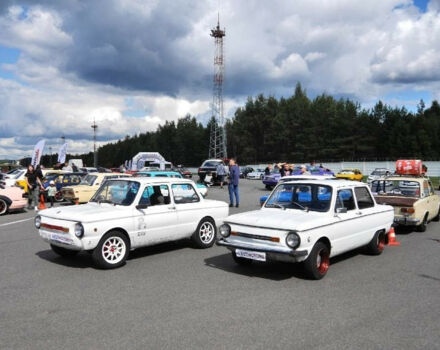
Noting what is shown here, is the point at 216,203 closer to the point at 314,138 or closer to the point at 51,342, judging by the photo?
the point at 51,342

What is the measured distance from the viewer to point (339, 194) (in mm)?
7379

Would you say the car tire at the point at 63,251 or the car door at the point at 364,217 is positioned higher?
the car door at the point at 364,217

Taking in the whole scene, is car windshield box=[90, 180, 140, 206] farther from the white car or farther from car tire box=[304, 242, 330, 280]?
the white car

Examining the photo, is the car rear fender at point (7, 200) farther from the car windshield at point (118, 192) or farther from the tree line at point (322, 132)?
the tree line at point (322, 132)

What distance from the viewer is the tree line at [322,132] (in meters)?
62.8

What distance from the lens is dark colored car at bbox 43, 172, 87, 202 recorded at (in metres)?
19.5

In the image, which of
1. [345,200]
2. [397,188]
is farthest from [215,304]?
[397,188]

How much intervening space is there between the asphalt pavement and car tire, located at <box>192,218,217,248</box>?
60 cm

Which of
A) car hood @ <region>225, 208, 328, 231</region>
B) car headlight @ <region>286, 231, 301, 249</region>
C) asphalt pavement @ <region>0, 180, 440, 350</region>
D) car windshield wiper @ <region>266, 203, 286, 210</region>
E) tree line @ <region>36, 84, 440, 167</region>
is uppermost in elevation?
tree line @ <region>36, 84, 440, 167</region>

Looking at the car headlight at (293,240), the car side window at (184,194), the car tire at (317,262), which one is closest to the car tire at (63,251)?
the car side window at (184,194)

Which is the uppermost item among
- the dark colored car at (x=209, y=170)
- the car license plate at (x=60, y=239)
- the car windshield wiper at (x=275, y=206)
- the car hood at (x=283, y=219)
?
the dark colored car at (x=209, y=170)

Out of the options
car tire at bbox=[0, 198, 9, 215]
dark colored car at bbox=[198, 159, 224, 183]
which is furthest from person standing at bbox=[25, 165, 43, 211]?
dark colored car at bbox=[198, 159, 224, 183]

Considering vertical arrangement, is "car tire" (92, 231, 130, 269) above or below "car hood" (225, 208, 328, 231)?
below

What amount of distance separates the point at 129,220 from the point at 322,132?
231 ft
